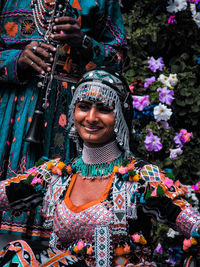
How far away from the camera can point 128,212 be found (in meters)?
2.15

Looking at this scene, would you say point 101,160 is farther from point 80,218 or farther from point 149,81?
point 149,81

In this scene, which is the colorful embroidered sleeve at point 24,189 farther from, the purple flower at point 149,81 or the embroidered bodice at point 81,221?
the purple flower at point 149,81

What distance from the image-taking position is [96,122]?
226cm

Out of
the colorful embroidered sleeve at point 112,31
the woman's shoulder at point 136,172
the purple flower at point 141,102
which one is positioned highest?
the colorful embroidered sleeve at point 112,31

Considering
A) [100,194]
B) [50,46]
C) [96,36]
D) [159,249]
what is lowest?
[159,249]

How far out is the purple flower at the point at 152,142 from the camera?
12.5 feet

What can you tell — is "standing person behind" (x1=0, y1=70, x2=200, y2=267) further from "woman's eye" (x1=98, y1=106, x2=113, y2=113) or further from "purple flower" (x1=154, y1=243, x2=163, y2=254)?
"purple flower" (x1=154, y1=243, x2=163, y2=254)

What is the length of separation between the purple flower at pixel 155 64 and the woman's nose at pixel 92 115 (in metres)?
1.97

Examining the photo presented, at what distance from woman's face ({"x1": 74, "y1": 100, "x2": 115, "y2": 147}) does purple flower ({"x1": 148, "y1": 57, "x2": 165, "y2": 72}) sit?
76.4 inches

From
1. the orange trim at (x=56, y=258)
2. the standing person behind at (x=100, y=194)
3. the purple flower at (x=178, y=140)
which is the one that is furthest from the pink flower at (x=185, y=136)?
the orange trim at (x=56, y=258)

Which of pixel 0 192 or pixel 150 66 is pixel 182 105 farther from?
pixel 0 192

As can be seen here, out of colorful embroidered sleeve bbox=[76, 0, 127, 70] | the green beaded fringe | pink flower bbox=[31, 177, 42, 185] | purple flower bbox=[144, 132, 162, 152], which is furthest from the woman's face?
purple flower bbox=[144, 132, 162, 152]

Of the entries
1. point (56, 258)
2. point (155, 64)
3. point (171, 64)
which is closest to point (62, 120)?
point (56, 258)

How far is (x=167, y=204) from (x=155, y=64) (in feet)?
7.46
